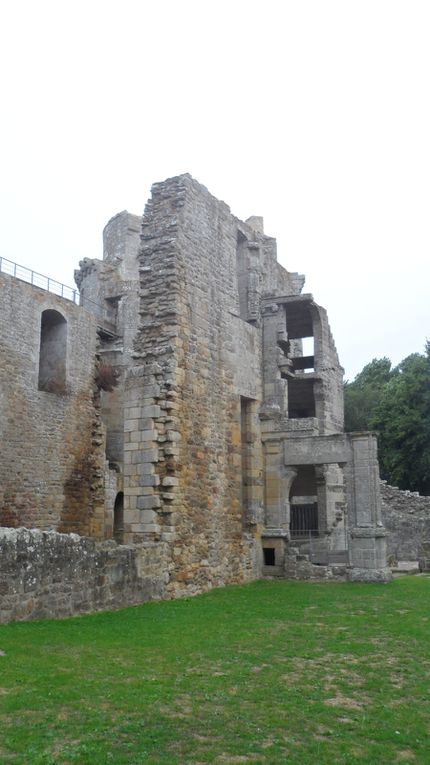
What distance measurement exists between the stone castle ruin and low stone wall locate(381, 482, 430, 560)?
3.13 metres

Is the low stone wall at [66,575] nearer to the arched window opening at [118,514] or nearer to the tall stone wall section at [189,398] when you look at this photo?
the tall stone wall section at [189,398]

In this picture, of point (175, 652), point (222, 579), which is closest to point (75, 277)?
point (222, 579)

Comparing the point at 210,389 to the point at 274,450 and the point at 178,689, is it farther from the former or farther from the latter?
the point at 178,689

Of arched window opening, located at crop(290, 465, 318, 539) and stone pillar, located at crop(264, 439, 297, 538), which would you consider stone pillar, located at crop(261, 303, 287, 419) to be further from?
arched window opening, located at crop(290, 465, 318, 539)

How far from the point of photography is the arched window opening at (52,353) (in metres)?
23.3

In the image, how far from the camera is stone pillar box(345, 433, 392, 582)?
50.9ft

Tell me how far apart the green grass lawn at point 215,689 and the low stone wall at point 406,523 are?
633 inches

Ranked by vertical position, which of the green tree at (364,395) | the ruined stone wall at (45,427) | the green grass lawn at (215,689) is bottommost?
the green grass lawn at (215,689)

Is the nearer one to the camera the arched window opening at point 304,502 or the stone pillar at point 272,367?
the stone pillar at point 272,367

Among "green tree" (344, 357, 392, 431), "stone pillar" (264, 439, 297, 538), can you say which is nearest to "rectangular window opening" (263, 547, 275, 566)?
"stone pillar" (264, 439, 297, 538)

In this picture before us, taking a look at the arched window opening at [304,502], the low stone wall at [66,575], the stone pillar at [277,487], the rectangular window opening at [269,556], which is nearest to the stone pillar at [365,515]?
the stone pillar at [277,487]

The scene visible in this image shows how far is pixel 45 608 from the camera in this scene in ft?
30.1

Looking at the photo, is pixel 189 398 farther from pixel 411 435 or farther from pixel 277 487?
pixel 411 435

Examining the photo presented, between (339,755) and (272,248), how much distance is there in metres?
20.1
